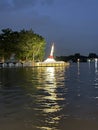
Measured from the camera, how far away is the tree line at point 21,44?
15450 cm

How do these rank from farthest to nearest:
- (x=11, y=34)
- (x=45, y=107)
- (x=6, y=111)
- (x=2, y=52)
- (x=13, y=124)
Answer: (x=11, y=34) → (x=2, y=52) → (x=45, y=107) → (x=6, y=111) → (x=13, y=124)

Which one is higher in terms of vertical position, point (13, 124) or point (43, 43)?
point (43, 43)

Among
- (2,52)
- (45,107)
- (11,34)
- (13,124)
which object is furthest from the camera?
(11,34)

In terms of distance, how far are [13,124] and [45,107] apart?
16.5 feet

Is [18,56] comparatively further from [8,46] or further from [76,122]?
[76,122]

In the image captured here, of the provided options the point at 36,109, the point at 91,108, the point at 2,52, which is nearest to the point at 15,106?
the point at 36,109

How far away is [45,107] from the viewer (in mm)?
20422

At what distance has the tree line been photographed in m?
154

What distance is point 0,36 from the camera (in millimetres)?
159750

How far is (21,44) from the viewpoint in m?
156

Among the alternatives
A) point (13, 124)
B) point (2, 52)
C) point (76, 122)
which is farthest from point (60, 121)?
point (2, 52)

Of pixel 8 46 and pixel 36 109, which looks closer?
pixel 36 109

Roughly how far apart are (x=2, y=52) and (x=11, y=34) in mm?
13586

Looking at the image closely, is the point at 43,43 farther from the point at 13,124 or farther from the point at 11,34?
the point at 13,124
